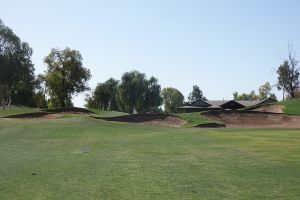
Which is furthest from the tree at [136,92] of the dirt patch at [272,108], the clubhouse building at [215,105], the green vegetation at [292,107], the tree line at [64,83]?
the green vegetation at [292,107]

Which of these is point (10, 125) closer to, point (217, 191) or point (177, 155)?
point (177, 155)

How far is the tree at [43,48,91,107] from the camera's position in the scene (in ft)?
262

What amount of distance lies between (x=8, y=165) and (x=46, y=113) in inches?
1345

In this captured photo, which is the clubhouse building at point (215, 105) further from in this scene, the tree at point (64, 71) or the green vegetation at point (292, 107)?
the green vegetation at point (292, 107)

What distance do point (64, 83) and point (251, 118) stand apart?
4189 centimetres

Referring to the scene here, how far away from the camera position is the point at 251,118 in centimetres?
4625

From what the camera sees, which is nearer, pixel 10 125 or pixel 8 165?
pixel 8 165

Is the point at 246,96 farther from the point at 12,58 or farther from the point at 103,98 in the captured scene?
the point at 12,58

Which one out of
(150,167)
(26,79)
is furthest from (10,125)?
(26,79)

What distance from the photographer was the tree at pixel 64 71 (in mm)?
79812

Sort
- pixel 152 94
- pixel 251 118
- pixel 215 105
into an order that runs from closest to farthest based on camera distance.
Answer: pixel 251 118 → pixel 215 105 → pixel 152 94

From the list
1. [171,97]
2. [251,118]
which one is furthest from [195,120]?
[171,97]

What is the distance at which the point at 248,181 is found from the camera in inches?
393

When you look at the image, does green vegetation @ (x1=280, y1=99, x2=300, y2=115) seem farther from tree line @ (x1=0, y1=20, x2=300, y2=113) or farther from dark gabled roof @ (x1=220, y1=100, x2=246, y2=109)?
dark gabled roof @ (x1=220, y1=100, x2=246, y2=109)
